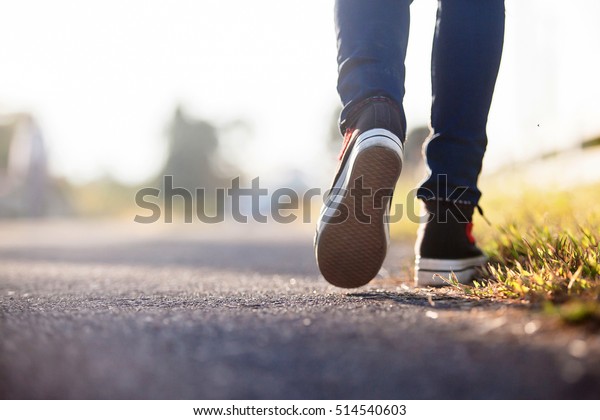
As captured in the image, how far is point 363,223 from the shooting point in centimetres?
133

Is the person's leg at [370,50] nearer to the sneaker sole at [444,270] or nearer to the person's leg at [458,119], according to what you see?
the person's leg at [458,119]

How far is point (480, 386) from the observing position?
0.71m

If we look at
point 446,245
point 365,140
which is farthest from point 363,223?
point 446,245

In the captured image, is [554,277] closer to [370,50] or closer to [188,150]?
[370,50]

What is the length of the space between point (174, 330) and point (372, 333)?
0.32 meters

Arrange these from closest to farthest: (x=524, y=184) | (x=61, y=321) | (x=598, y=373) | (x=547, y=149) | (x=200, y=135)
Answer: (x=598, y=373) < (x=61, y=321) < (x=524, y=184) < (x=547, y=149) < (x=200, y=135)

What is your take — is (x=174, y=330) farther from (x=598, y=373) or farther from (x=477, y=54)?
(x=477, y=54)

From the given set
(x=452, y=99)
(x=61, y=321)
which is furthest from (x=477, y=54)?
(x=61, y=321)

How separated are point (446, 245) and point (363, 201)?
0.34 m

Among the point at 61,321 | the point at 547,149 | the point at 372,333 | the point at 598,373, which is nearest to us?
the point at 598,373

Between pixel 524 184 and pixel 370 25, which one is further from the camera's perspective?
pixel 524 184

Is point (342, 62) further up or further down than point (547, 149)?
further down

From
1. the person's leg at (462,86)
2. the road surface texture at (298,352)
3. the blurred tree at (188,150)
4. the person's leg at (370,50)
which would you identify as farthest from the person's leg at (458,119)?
the blurred tree at (188,150)
